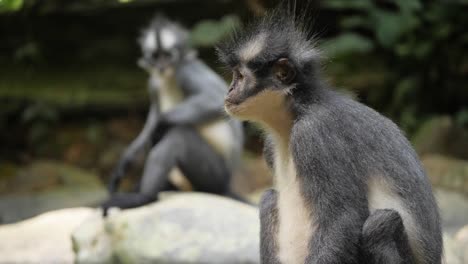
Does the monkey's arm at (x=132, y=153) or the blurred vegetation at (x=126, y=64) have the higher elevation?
the blurred vegetation at (x=126, y=64)

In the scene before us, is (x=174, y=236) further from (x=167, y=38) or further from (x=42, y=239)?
(x=167, y=38)

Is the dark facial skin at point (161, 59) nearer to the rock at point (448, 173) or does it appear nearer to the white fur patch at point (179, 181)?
the white fur patch at point (179, 181)

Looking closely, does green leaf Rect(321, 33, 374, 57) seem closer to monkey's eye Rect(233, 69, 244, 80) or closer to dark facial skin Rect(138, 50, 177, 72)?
dark facial skin Rect(138, 50, 177, 72)

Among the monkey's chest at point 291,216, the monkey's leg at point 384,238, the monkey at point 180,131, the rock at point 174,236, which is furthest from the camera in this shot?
the monkey at point 180,131

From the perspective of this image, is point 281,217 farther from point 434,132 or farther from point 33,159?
point 33,159

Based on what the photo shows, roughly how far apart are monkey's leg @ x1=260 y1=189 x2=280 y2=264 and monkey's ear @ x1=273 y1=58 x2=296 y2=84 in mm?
808

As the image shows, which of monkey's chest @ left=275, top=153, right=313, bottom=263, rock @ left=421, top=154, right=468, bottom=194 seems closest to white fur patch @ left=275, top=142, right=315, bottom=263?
monkey's chest @ left=275, top=153, right=313, bottom=263

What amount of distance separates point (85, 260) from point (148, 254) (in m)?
0.60

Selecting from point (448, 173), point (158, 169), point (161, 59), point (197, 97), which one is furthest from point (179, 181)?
point (448, 173)

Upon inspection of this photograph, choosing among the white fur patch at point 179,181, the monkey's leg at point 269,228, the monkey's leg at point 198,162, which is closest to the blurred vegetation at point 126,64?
the monkey's leg at point 198,162

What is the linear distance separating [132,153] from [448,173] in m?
4.14

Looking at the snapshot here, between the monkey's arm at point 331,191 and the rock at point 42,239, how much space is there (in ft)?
12.0

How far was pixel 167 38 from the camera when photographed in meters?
9.47

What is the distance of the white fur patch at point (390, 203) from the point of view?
13.1 ft
